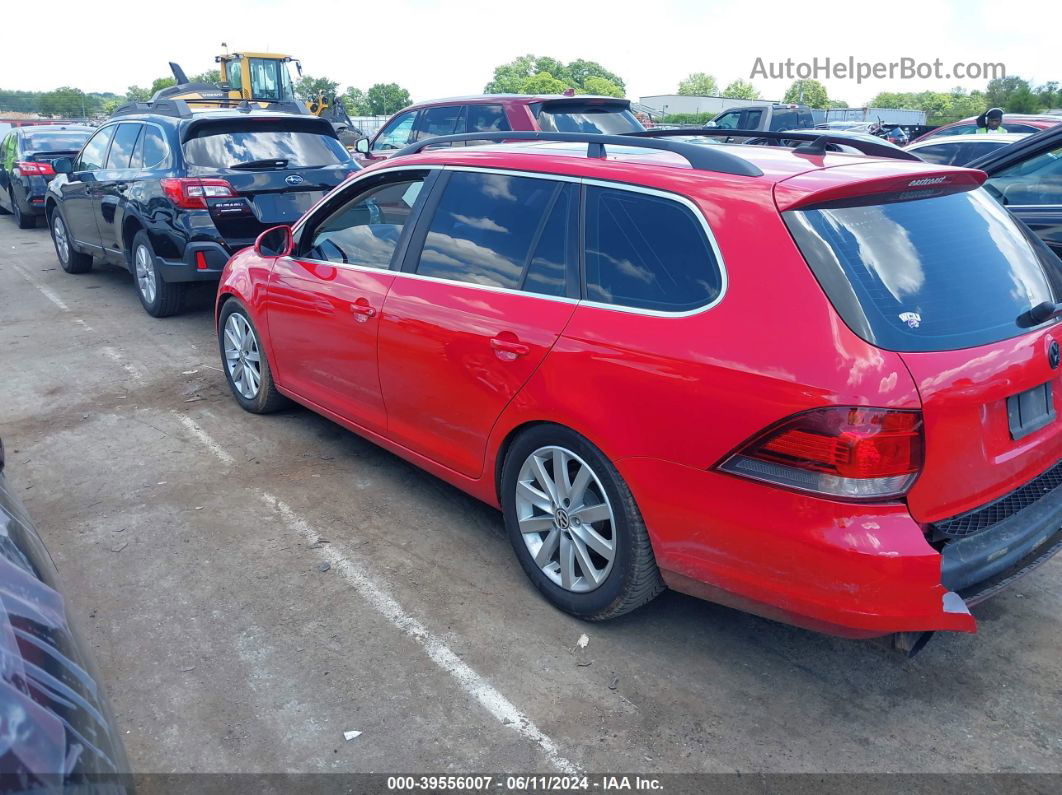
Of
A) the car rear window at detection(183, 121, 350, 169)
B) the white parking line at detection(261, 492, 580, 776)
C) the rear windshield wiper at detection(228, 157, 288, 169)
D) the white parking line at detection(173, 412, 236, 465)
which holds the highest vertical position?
the car rear window at detection(183, 121, 350, 169)

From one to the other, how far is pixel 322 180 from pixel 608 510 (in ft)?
18.0

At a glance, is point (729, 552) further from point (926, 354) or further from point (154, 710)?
point (154, 710)

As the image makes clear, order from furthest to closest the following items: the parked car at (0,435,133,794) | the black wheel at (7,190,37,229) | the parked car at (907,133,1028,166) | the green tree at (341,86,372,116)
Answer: the green tree at (341,86,372,116)
the black wheel at (7,190,37,229)
the parked car at (907,133,1028,166)
the parked car at (0,435,133,794)

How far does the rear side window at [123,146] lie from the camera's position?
820cm

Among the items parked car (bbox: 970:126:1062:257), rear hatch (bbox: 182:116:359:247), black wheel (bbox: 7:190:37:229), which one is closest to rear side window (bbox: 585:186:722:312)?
parked car (bbox: 970:126:1062:257)

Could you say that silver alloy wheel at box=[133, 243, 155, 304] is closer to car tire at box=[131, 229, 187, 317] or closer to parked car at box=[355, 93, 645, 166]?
car tire at box=[131, 229, 187, 317]

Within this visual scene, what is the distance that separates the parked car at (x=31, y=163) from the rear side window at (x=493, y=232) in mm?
12312

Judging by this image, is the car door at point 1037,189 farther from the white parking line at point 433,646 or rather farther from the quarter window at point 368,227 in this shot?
the white parking line at point 433,646

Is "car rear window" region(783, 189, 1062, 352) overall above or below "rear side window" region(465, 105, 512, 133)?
below

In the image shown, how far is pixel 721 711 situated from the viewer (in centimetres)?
293

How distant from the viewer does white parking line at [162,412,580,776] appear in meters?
2.81

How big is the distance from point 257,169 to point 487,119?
3.56 meters

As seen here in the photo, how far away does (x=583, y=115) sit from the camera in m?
9.86

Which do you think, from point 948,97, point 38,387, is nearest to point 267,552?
point 38,387
